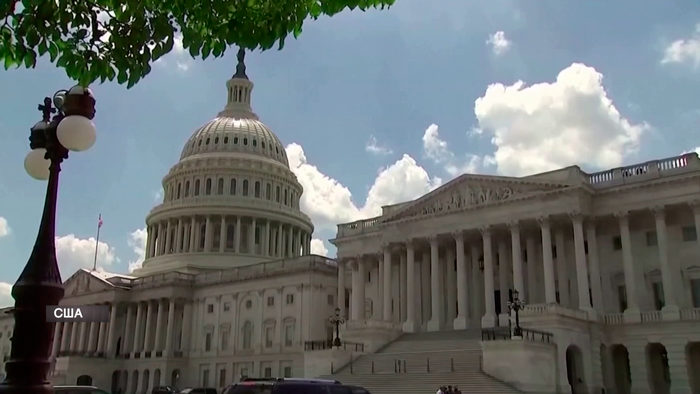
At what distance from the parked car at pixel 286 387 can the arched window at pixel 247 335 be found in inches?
2484

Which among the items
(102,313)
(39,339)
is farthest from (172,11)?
(39,339)

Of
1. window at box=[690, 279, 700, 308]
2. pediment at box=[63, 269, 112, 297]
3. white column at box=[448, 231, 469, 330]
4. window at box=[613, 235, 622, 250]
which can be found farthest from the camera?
pediment at box=[63, 269, 112, 297]

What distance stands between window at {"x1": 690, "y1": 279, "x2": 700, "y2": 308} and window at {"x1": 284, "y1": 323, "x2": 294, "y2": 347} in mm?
43138

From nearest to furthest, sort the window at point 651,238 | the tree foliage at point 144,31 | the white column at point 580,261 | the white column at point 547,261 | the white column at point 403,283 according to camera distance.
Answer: the tree foliage at point 144,31, the white column at point 580,261, the white column at point 547,261, the window at point 651,238, the white column at point 403,283

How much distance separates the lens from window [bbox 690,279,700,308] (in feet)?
169

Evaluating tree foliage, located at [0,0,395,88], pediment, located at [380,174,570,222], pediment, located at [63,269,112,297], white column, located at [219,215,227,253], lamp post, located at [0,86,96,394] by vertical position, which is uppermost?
white column, located at [219,215,227,253]

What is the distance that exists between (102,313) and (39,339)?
1033 millimetres

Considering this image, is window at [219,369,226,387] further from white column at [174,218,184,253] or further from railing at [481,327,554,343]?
railing at [481,327,554,343]

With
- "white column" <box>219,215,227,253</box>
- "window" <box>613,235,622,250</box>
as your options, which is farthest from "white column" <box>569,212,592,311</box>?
"white column" <box>219,215,227,253</box>

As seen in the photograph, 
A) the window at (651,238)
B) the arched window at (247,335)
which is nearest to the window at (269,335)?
the arched window at (247,335)

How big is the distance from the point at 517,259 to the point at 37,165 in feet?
158

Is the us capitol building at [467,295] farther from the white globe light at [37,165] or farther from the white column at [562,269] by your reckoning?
the white globe light at [37,165]

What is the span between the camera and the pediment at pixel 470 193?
5696 centimetres

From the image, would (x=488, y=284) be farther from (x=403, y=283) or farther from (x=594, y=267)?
(x=403, y=283)
